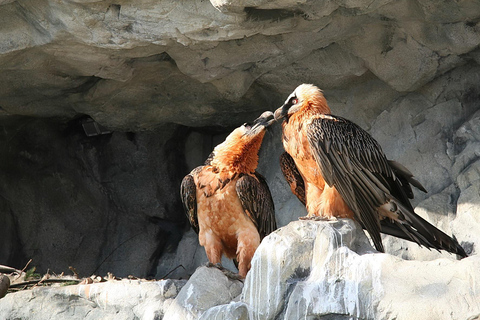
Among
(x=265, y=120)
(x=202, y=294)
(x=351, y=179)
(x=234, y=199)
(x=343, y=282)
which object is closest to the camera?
(x=343, y=282)

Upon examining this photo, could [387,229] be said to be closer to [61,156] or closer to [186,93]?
[186,93]

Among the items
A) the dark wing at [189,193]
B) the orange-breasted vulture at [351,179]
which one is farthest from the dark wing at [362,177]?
the dark wing at [189,193]

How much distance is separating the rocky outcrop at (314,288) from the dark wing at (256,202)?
71cm

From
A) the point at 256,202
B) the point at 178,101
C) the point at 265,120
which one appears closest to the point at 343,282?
the point at 256,202

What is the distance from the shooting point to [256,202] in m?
5.60

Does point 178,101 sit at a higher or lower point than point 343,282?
higher

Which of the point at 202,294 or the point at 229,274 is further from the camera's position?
the point at 229,274

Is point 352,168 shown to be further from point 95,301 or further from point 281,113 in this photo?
point 95,301

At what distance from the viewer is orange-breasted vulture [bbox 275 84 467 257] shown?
506cm

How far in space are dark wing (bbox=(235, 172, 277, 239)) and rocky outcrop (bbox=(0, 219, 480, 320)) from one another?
712mm

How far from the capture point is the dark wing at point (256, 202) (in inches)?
219

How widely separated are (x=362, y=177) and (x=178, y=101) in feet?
9.17

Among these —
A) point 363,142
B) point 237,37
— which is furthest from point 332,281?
point 237,37

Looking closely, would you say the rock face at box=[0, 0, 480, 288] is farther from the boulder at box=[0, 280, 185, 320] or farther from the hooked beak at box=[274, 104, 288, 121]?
the boulder at box=[0, 280, 185, 320]
